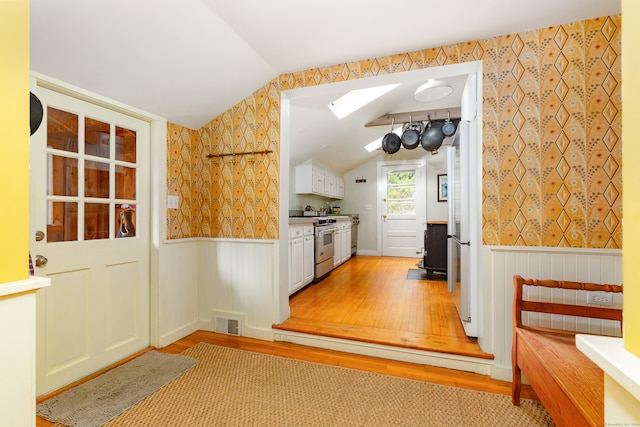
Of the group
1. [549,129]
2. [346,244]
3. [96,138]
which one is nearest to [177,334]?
[96,138]

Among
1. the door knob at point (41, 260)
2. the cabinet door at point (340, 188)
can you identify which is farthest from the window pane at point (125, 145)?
the cabinet door at point (340, 188)

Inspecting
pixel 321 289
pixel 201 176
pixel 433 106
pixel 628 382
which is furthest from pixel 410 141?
pixel 628 382

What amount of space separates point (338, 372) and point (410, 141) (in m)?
3.64

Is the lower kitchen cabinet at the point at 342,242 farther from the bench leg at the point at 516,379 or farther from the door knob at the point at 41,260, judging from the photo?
the door knob at the point at 41,260

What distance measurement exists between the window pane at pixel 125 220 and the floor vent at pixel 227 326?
3.66ft

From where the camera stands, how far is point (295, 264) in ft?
11.8

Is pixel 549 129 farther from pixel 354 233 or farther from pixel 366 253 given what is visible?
pixel 366 253

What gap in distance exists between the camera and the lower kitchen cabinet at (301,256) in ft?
11.5

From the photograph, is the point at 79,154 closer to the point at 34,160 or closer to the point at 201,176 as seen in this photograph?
the point at 34,160

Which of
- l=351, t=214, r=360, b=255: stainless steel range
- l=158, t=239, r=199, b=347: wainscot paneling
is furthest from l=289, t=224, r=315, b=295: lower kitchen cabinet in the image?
l=351, t=214, r=360, b=255: stainless steel range

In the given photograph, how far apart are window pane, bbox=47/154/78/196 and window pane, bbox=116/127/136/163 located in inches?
13.6

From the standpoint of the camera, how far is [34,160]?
177 centimetres

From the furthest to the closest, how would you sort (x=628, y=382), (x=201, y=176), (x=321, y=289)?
(x=321, y=289), (x=201, y=176), (x=628, y=382)

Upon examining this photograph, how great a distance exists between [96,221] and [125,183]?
1.23 feet
